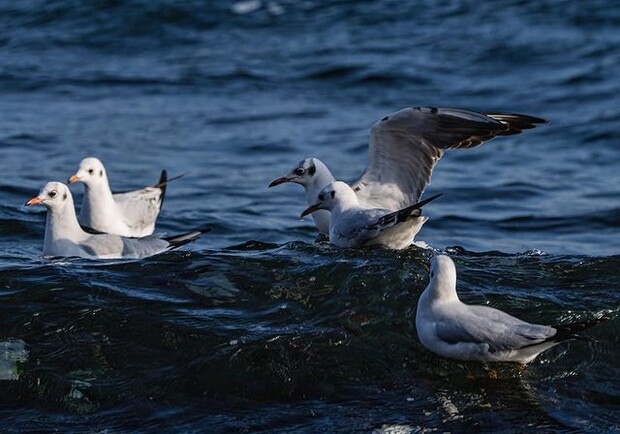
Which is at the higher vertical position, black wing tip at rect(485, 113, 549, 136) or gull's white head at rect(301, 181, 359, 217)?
black wing tip at rect(485, 113, 549, 136)

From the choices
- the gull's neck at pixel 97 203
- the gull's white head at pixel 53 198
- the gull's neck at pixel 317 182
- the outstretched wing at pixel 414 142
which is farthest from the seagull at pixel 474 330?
the gull's neck at pixel 97 203

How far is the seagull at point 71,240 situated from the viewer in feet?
28.3

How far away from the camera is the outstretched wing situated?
848cm

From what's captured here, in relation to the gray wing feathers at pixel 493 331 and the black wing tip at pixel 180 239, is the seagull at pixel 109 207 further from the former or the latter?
the gray wing feathers at pixel 493 331

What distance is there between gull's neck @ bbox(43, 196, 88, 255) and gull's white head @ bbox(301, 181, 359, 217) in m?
1.75

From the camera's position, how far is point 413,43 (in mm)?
18984

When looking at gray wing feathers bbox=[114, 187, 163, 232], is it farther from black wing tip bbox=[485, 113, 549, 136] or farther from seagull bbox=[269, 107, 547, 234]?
black wing tip bbox=[485, 113, 549, 136]

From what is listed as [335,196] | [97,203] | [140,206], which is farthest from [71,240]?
[335,196]

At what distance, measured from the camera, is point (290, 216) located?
11531 millimetres

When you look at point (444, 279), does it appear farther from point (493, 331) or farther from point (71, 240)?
point (71, 240)

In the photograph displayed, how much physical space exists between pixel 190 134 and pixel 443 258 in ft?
30.3

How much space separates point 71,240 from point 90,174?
1414 mm

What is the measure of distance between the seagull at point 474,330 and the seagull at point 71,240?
9.86 feet

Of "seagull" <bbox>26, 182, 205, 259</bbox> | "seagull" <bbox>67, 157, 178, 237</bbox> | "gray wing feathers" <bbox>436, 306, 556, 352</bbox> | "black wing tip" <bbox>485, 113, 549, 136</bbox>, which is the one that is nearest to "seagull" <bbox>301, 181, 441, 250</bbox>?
"black wing tip" <bbox>485, 113, 549, 136</bbox>
